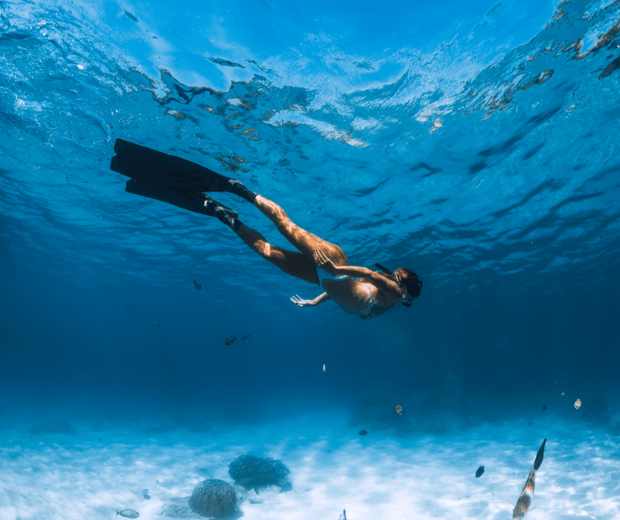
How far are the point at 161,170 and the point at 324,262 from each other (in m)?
2.90

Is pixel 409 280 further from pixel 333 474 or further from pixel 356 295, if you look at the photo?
pixel 333 474

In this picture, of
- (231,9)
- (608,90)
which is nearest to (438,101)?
(608,90)

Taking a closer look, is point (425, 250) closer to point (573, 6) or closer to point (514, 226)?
point (514, 226)

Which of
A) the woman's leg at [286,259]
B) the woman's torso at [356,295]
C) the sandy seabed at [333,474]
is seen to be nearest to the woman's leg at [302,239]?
the woman's leg at [286,259]

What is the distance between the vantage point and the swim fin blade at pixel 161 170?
15.7ft

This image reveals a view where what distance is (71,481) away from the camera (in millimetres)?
12953

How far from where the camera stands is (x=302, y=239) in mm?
4535

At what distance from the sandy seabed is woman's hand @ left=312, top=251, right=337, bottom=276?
419 inches

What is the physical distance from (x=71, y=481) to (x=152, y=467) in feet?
12.9

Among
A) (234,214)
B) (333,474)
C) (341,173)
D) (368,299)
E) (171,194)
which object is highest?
(341,173)

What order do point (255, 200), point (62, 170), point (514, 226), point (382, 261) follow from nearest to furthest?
1. point (255, 200)
2. point (62, 170)
3. point (514, 226)
4. point (382, 261)

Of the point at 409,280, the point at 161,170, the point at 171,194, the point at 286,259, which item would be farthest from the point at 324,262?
the point at 161,170

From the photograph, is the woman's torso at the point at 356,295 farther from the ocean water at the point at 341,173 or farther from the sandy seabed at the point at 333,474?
the sandy seabed at the point at 333,474

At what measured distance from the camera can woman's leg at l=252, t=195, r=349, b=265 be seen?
4426mm
